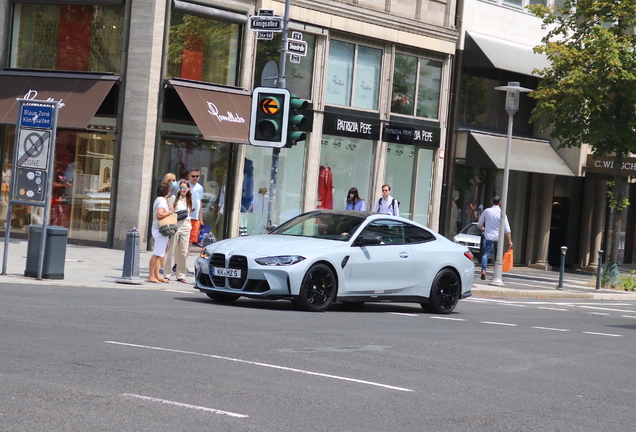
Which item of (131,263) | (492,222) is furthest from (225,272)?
(492,222)

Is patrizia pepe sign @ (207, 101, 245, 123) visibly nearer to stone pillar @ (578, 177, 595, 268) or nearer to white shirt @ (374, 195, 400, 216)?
white shirt @ (374, 195, 400, 216)

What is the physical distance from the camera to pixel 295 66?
27266mm

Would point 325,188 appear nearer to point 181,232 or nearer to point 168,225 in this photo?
point 181,232

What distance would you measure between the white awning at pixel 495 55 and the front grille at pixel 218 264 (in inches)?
731

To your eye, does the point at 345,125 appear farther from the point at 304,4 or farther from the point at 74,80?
the point at 74,80

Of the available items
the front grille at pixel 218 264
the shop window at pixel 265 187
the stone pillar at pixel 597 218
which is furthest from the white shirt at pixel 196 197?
the stone pillar at pixel 597 218

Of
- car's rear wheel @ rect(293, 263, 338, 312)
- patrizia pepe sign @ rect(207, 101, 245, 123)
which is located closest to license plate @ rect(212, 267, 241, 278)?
car's rear wheel @ rect(293, 263, 338, 312)

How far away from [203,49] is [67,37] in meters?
3.21

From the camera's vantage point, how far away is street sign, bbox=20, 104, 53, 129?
50.5 ft

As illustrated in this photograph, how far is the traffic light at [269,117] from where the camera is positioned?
1678 cm

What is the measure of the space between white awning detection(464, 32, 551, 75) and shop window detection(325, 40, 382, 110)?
337 centimetres

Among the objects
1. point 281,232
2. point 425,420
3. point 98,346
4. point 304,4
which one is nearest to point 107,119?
point 304,4

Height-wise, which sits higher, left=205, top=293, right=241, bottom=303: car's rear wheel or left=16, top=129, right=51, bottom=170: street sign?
left=16, top=129, right=51, bottom=170: street sign

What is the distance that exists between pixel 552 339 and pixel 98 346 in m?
6.34
